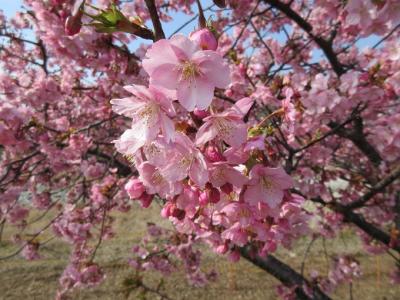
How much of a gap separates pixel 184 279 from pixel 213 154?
7179 mm

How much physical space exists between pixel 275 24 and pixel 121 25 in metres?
5.09

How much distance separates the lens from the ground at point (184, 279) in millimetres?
6852

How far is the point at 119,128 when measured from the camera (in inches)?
215

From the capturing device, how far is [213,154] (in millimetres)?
963

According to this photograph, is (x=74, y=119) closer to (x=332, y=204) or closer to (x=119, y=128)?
(x=119, y=128)

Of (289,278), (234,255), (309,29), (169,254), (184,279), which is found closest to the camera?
(234,255)

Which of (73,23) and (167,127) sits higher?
(73,23)

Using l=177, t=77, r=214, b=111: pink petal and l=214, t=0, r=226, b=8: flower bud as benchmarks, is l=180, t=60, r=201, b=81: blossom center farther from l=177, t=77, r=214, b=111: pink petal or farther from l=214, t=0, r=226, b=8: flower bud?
l=214, t=0, r=226, b=8: flower bud

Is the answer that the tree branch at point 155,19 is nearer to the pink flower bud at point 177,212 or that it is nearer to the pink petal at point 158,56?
the pink petal at point 158,56

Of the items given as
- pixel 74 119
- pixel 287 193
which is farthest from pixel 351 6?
pixel 74 119

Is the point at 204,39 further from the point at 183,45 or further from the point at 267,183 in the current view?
the point at 267,183

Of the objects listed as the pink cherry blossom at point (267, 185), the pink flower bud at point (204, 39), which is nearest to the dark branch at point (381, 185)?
the pink cherry blossom at point (267, 185)

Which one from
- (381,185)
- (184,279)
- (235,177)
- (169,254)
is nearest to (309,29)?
(381,185)

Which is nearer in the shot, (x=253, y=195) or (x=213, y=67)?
(x=213, y=67)
